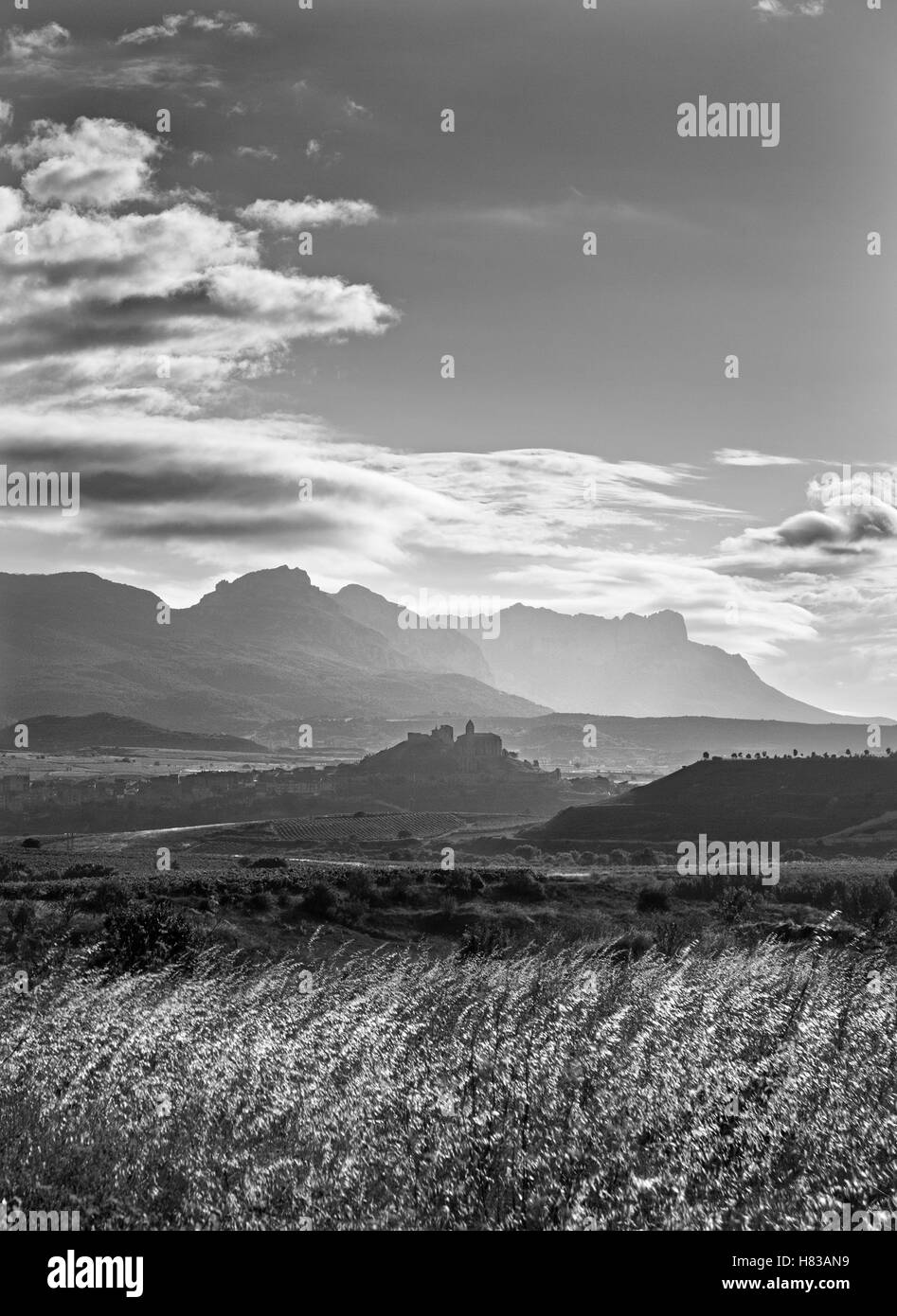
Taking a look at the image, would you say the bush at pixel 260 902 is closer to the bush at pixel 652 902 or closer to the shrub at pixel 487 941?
the shrub at pixel 487 941

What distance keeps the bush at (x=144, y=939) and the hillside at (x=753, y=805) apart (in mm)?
123408

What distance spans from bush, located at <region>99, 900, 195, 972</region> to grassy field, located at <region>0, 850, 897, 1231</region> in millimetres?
7719

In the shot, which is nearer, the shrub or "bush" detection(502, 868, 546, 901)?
the shrub

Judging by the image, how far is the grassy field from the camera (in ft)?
41.7

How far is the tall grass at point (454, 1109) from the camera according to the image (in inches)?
497

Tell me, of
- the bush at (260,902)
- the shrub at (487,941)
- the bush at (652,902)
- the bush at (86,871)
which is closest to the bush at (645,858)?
the bush at (652,902)

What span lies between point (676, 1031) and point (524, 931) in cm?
3771

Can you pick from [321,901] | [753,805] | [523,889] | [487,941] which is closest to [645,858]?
[753,805]

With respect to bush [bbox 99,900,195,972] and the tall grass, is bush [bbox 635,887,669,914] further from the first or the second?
the tall grass

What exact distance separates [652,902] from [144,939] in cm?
3972

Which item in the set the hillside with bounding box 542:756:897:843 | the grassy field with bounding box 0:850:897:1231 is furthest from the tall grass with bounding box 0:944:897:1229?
the hillside with bounding box 542:756:897:843

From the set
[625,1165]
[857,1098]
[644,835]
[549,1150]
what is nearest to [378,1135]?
[549,1150]

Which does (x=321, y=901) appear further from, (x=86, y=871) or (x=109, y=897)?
(x=86, y=871)
